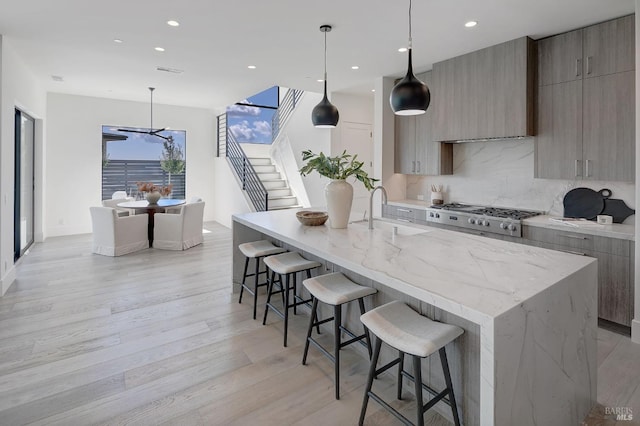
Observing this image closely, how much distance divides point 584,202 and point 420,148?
205 centimetres

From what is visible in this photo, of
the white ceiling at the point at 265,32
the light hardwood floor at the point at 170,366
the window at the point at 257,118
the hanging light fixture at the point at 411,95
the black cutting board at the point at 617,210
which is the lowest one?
the light hardwood floor at the point at 170,366

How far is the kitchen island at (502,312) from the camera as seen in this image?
1379mm

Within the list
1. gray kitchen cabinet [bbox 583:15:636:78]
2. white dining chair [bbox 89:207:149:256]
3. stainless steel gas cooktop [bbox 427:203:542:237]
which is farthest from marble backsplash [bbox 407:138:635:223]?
white dining chair [bbox 89:207:149:256]

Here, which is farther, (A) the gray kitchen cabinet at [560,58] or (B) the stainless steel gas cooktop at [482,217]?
(B) the stainless steel gas cooktop at [482,217]

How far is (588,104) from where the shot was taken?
337cm

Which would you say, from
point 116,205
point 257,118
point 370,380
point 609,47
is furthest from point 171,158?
point 609,47

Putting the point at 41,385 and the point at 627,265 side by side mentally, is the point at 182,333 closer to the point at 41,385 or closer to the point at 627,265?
the point at 41,385

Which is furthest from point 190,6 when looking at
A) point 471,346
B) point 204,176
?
point 204,176

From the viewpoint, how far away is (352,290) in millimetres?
2361

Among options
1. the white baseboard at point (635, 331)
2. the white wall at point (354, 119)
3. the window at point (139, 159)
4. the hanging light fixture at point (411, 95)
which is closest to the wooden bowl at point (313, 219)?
the hanging light fixture at point (411, 95)

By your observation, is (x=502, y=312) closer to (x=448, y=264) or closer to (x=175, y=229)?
(x=448, y=264)

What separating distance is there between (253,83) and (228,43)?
201 cm

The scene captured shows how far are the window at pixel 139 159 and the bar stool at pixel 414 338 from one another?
24.0 feet

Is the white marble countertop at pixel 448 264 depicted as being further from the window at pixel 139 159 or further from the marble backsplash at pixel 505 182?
the window at pixel 139 159
